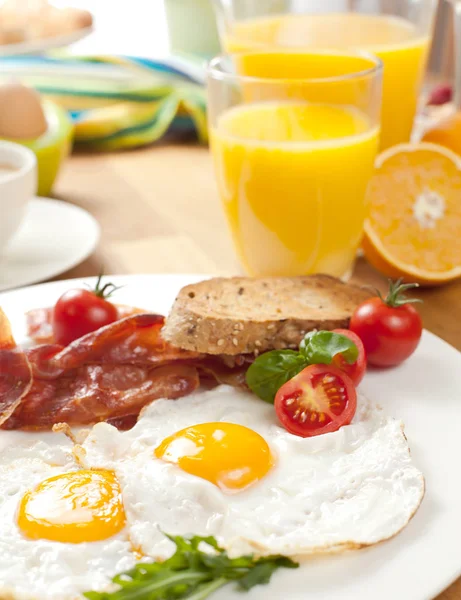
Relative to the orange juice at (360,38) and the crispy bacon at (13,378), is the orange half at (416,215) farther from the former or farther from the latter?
the crispy bacon at (13,378)

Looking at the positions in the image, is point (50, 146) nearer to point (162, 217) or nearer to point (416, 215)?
point (162, 217)

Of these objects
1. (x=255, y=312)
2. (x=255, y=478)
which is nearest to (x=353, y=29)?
(x=255, y=312)

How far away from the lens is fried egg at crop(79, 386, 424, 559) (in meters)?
1.63

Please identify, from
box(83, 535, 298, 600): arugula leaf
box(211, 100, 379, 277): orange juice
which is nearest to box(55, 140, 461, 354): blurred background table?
box(211, 100, 379, 277): orange juice

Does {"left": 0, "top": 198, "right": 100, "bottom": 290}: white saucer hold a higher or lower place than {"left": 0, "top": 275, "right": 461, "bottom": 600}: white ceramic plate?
lower

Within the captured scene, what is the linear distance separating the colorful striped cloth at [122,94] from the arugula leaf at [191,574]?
3303mm

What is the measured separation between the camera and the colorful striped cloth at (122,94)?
4527mm

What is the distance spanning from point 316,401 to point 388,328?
0.39 metres

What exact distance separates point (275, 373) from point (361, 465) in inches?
15.2

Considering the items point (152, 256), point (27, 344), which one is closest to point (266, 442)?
point (27, 344)

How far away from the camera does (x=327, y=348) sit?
210 cm

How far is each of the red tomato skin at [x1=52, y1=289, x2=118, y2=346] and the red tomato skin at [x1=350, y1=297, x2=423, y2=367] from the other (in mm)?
741

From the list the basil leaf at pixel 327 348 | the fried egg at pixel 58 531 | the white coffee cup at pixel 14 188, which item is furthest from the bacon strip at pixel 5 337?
the white coffee cup at pixel 14 188

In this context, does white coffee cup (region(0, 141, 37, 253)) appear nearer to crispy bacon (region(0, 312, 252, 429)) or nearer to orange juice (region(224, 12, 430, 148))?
crispy bacon (region(0, 312, 252, 429))
